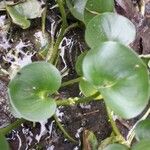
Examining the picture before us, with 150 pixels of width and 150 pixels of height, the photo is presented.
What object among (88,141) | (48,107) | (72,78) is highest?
(48,107)

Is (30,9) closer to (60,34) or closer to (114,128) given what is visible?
(60,34)

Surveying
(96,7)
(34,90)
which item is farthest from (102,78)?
(96,7)

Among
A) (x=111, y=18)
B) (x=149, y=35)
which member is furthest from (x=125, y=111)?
(x=149, y=35)

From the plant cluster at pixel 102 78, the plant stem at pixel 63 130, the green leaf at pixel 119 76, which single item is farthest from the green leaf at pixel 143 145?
the plant stem at pixel 63 130

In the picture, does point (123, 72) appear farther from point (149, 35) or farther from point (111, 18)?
point (149, 35)

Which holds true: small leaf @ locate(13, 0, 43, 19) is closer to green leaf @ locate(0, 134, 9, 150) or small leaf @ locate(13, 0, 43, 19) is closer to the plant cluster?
the plant cluster
